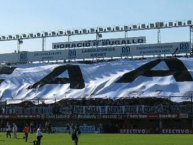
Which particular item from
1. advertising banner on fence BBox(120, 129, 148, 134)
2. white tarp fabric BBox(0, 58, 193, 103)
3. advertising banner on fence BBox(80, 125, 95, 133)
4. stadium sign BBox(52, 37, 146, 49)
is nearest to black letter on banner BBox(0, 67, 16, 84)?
white tarp fabric BBox(0, 58, 193, 103)

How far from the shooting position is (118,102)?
73938 mm

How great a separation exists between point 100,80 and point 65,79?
7.36 m

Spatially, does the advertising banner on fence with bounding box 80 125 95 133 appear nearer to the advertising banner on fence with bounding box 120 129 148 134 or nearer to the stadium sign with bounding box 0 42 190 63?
the advertising banner on fence with bounding box 120 129 148 134

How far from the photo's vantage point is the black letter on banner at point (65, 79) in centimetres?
8433

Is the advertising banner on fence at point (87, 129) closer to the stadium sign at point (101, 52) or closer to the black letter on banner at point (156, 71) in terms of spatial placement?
the black letter on banner at point (156, 71)

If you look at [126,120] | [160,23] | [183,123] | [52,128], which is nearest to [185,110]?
[183,123]

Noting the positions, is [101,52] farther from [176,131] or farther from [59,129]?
[176,131]

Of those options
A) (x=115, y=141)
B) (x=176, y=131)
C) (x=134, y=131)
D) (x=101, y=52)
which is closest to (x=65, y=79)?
(x=101, y=52)

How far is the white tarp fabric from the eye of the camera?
75.5 metres

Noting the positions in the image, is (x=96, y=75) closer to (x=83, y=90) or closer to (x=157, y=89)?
(x=83, y=90)

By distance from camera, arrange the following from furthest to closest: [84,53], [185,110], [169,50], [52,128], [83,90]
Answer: [84,53], [169,50], [83,90], [52,128], [185,110]

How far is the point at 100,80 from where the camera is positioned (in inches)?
3233

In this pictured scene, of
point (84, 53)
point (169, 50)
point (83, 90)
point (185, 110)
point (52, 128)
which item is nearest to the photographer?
point (185, 110)

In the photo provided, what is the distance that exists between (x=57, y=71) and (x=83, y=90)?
30.9 feet
